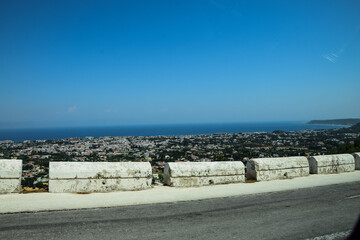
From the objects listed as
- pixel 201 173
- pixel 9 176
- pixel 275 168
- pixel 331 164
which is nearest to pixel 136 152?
pixel 331 164

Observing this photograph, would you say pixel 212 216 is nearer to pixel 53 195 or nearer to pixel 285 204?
pixel 285 204

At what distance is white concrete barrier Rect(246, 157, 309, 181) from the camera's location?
31.6 ft

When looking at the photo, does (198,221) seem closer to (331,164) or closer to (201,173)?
(201,173)

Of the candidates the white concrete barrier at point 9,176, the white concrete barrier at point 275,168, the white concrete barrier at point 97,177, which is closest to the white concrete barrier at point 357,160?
the white concrete barrier at point 275,168

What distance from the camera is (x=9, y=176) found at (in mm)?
6438

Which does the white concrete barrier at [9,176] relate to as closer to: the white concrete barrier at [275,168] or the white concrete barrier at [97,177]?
the white concrete barrier at [97,177]

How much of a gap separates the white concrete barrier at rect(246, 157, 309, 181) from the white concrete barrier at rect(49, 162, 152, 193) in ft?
13.7

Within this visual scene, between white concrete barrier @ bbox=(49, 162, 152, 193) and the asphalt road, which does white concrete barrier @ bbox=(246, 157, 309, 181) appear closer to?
the asphalt road

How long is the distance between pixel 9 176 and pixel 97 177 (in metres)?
2.12

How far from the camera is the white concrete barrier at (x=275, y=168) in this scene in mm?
9633

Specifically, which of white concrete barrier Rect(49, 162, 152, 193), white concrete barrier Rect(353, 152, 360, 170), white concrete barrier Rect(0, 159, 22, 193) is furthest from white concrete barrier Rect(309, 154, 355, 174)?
white concrete barrier Rect(0, 159, 22, 193)

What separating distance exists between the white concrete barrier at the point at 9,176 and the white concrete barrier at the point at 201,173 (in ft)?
13.6

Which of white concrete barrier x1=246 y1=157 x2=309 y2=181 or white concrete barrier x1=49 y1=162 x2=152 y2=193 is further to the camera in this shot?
white concrete barrier x1=246 y1=157 x2=309 y2=181

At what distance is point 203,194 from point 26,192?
15.5ft
